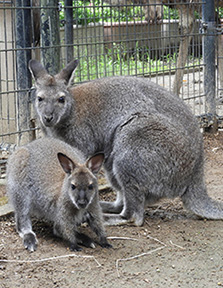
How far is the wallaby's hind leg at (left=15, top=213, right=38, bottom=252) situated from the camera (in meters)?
4.35

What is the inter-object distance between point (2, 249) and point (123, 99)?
196cm

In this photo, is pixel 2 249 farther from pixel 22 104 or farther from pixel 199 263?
pixel 22 104

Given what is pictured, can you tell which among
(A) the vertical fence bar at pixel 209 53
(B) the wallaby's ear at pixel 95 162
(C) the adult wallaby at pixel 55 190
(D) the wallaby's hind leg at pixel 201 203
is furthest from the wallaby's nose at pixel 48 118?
(A) the vertical fence bar at pixel 209 53

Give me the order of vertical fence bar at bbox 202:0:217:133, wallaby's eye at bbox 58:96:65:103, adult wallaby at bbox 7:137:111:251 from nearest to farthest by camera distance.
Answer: adult wallaby at bbox 7:137:111:251
wallaby's eye at bbox 58:96:65:103
vertical fence bar at bbox 202:0:217:133

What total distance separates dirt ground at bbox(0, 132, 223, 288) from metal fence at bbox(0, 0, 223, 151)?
6.91 ft

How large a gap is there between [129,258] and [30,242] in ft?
2.76

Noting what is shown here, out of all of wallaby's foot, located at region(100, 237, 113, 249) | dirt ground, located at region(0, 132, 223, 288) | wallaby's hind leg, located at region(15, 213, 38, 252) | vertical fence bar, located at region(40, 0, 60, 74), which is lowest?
dirt ground, located at region(0, 132, 223, 288)

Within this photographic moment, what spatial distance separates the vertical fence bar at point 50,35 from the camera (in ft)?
20.3

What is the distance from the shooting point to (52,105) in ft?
17.2

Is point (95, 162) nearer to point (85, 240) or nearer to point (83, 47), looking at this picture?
point (85, 240)

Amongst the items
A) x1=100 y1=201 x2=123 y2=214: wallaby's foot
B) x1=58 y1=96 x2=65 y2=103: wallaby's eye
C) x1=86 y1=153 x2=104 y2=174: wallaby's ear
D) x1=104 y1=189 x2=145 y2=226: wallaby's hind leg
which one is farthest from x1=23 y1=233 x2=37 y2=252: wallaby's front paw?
x1=58 y1=96 x2=65 y2=103: wallaby's eye

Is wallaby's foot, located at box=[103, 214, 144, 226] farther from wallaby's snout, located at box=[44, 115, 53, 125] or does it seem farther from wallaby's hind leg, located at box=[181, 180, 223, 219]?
wallaby's snout, located at box=[44, 115, 53, 125]

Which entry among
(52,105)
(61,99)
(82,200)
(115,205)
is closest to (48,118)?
(52,105)

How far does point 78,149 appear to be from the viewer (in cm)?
534
